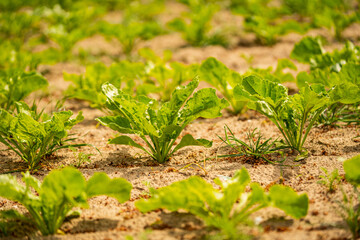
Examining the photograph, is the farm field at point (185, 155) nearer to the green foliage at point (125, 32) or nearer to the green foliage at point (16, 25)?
the green foliage at point (125, 32)

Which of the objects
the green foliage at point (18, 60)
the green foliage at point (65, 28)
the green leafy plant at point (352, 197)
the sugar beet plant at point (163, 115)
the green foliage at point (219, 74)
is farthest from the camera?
the green foliage at point (65, 28)

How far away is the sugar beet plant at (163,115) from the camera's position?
2400 millimetres

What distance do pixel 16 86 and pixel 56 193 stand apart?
1638 millimetres

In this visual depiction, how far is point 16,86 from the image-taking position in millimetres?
3154

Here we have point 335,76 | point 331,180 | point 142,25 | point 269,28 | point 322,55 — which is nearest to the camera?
point 331,180

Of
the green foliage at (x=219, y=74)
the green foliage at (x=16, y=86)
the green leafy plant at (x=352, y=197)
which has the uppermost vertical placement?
the green foliage at (x=219, y=74)

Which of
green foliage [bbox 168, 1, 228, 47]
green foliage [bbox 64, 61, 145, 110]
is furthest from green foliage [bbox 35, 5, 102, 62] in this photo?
green foliage [bbox 168, 1, 228, 47]

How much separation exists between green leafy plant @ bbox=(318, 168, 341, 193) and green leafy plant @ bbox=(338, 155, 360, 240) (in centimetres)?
9

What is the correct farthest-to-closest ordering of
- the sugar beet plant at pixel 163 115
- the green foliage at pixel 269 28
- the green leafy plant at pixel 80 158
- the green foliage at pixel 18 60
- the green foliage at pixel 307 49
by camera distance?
the green foliage at pixel 269 28 → the green foliage at pixel 18 60 → the green foliage at pixel 307 49 → the green leafy plant at pixel 80 158 → the sugar beet plant at pixel 163 115

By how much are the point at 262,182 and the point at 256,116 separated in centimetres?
106

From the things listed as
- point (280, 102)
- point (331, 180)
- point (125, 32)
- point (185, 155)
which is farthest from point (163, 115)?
point (125, 32)

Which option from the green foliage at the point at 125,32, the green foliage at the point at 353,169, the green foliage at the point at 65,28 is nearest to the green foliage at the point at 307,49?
the green foliage at the point at 353,169

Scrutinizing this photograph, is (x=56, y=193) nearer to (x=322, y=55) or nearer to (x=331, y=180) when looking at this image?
(x=331, y=180)

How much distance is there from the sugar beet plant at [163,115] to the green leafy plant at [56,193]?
0.50m
